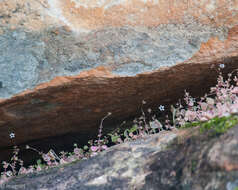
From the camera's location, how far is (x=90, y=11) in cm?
375

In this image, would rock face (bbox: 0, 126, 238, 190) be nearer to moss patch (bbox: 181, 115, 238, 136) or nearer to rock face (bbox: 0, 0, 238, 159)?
moss patch (bbox: 181, 115, 238, 136)

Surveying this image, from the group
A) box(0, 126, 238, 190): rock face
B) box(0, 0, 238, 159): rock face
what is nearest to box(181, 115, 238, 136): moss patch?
box(0, 126, 238, 190): rock face

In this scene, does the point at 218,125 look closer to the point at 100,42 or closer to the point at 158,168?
the point at 158,168

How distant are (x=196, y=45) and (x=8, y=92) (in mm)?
2114

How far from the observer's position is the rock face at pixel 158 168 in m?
2.31

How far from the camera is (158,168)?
9.41 ft

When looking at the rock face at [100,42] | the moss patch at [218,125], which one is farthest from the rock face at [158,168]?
the rock face at [100,42]

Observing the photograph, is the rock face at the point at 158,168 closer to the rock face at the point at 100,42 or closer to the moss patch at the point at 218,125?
the moss patch at the point at 218,125

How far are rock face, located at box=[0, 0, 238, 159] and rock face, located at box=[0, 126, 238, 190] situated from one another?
0.85 meters

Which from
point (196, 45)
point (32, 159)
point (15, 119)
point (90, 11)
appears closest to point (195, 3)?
point (196, 45)

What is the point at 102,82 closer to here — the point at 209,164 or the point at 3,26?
the point at 3,26

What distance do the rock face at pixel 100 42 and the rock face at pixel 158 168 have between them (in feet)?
2.80

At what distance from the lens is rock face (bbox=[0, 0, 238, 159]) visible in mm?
3697

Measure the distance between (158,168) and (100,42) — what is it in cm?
157
